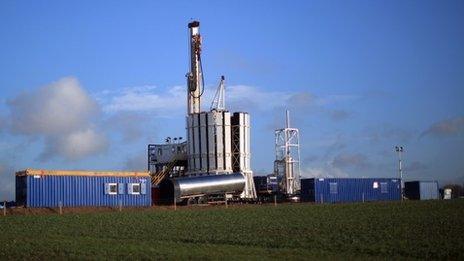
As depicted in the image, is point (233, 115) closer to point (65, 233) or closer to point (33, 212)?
point (33, 212)

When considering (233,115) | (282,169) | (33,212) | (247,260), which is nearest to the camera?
(247,260)

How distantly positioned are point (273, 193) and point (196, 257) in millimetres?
54231

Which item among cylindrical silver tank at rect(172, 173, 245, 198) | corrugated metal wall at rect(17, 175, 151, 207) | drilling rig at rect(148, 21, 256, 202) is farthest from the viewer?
drilling rig at rect(148, 21, 256, 202)

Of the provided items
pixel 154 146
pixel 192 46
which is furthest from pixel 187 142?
pixel 192 46

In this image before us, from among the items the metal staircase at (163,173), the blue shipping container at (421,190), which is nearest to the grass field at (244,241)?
the metal staircase at (163,173)

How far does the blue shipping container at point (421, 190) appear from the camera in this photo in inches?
3445

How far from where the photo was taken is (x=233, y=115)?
2739 inches

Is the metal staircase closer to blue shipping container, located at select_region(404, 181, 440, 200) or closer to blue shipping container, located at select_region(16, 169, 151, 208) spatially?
blue shipping container, located at select_region(16, 169, 151, 208)

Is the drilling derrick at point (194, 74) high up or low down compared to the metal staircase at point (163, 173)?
up

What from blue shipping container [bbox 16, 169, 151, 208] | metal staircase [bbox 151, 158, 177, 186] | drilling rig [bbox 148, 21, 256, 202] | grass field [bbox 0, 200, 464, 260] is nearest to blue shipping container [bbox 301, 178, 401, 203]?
drilling rig [bbox 148, 21, 256, 202]

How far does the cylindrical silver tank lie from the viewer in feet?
189

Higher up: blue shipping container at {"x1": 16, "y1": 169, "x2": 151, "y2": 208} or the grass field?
blue shipping container at {"x1": 16, "y1": 169, "x2": 151, "y2": 208}

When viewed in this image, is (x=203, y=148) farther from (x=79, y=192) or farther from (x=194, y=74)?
(x=79, y=192)

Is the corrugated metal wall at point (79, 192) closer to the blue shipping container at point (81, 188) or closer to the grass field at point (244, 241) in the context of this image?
the blue shipping container at point (81, 188)
